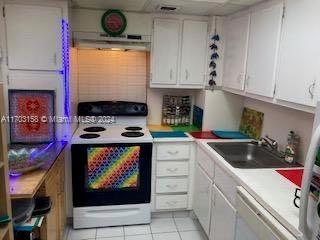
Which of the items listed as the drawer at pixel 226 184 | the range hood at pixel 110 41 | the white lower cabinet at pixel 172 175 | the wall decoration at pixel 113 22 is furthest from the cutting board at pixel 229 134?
the wall decoration at pixel 113 22

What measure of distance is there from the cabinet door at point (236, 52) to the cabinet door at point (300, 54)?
566 mm

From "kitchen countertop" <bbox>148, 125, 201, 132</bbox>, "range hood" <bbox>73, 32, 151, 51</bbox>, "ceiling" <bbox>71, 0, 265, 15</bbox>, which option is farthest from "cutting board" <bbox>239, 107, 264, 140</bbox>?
"range hood" <bbox>73, 32, 151, 51</bbox>

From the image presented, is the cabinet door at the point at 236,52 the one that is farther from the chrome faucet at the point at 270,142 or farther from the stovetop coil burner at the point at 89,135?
the stovetop coil burner at the point at 89,135

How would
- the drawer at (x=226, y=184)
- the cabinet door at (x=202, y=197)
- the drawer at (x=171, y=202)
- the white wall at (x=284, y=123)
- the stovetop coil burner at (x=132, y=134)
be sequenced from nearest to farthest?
the drawer at (x=226, y=184), the white wall at (x=284, y=123), the cabinet door at (x=202, y=197), the stovetop coil burner at (x=132, y=134), the drawer at (x=171, y=202)

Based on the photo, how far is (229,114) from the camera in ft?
10.5

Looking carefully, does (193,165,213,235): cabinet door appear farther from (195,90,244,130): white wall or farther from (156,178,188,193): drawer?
(195,90,244,130): white wall

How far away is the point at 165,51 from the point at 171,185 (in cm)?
140

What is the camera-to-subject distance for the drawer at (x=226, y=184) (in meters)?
2.00

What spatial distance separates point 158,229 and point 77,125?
4.59ft

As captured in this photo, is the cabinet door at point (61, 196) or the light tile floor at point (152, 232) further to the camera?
the light tile floor at point (152, 232)

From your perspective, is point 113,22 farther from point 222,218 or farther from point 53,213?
point 222,218

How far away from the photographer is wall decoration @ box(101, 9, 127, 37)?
9.27ft

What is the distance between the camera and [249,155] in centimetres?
266

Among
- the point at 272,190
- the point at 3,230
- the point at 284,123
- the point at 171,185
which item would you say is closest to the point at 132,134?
the point at 171,185
